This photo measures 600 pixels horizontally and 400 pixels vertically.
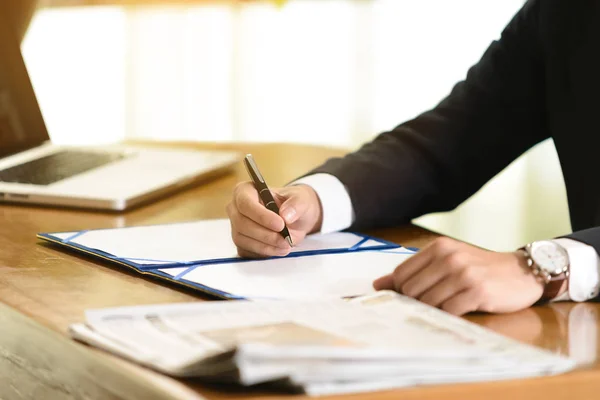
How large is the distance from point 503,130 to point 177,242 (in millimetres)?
543

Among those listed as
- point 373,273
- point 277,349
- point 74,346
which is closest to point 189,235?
point 373,273

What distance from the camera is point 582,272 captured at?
0.83m

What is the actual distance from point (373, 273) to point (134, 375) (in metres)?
0.34

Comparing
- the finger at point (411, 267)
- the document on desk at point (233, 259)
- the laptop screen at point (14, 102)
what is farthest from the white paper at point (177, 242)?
the laptop screen at point (14, 102)

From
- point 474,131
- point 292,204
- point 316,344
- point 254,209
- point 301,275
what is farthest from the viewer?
point 474,131

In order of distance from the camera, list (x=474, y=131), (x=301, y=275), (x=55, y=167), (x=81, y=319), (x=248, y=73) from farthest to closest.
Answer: (x=248, y=73), (x=55, y=167), (x=474, y=131), (x=301, y=275), (x=81, y=319)

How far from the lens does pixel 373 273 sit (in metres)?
0.90

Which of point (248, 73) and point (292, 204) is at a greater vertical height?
point (248, 73)

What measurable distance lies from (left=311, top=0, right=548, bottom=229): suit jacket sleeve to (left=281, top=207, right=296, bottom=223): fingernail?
0.23 meters

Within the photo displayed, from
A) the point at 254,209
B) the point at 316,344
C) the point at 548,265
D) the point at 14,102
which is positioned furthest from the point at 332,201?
the point at 14,102

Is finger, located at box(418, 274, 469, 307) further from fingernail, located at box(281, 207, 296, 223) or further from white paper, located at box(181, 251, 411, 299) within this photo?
fingernail, located at box(281, 207, 296, 223)

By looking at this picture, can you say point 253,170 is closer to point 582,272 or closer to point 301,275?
point 301,275

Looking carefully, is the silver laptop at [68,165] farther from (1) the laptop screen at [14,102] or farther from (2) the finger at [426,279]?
(2) the finger at [426,279]

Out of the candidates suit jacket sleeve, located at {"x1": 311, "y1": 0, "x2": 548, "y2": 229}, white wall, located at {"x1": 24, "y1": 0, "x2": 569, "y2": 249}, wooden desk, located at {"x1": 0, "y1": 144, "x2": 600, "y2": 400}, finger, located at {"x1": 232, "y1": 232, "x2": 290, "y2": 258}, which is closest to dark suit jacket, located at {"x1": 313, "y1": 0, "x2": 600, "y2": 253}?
suit jacket sleeve, located at {"x1": 311, "y1": 0, "x2": 548, "y2": 229}
